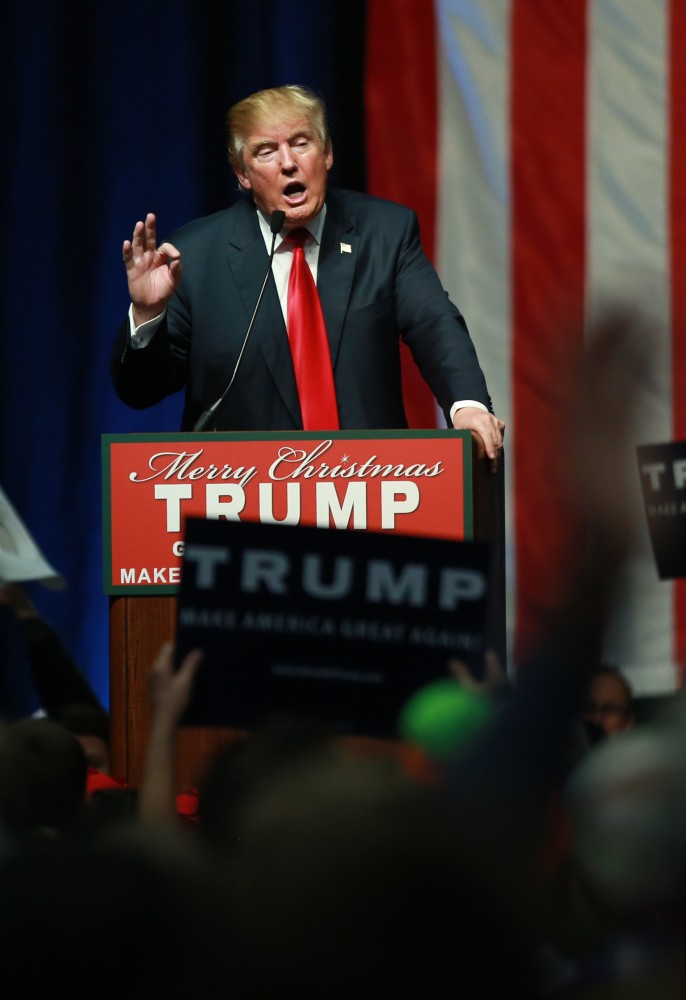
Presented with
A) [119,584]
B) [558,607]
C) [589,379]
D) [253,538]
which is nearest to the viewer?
[589,379]

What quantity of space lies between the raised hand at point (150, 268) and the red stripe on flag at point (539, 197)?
224cm

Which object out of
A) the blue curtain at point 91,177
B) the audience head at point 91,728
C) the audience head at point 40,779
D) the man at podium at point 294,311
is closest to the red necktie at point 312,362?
the man at podium at point 294,311

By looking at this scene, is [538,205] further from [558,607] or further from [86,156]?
[558,607]

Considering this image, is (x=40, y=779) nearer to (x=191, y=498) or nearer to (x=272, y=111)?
(x=191, y=498)

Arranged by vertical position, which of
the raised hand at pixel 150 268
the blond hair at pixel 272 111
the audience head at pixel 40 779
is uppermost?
the blond hair at pixel 272 111

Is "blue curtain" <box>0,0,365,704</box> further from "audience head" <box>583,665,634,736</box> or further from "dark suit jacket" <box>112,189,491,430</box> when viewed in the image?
"audience head" <box>583,665,634,736</box>

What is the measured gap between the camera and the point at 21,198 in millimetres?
5156

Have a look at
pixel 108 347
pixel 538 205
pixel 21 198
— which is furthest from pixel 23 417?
pixel 538 205

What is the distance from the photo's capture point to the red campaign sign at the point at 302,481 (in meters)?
2.74

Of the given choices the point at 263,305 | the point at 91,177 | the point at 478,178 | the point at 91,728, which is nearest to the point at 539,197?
the point at 478,178

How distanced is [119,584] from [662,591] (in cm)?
265

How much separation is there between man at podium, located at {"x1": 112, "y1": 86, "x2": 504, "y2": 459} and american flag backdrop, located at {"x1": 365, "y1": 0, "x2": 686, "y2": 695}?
1.66 meters

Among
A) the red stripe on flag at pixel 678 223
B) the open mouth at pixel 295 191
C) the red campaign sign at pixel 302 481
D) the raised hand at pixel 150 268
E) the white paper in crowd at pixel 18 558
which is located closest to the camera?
the white paper in crowd at pixel 18 558

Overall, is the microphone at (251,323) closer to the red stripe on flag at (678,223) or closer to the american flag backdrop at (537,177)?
Result: the american flag backdrop at (537,177)
